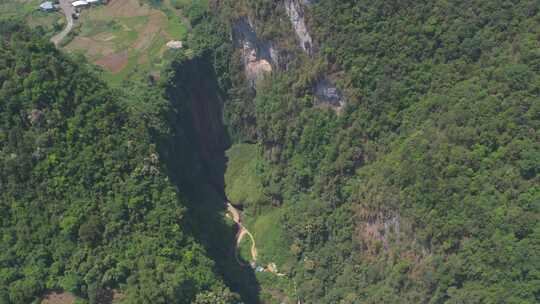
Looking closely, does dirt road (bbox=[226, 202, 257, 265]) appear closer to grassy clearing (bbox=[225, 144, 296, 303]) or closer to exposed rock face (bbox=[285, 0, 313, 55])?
grassy clearing (bbox=[225, 144, 296, 303])

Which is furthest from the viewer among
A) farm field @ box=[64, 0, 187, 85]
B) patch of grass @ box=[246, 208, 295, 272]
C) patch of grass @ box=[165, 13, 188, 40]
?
patch of grass @ box=[165, 13, 188, 40]

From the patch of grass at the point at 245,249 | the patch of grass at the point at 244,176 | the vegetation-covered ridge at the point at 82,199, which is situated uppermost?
the vegetation-covered ridge at the point at 82,199

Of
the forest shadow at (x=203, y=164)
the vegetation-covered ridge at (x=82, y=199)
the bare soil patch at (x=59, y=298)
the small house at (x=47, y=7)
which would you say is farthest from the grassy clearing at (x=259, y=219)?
the small house at (x=47, y=7)

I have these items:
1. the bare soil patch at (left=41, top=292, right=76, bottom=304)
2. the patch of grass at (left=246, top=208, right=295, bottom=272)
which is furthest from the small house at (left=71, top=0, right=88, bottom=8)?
the bare soil patch at (left=41, top=292, right=76, bottom=304)

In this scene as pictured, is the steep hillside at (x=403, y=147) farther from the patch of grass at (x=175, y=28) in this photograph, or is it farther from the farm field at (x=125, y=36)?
the farm field at (x=125, y=36)

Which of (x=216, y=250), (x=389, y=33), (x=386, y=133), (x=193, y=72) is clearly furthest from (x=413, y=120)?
(x=193, y=72)

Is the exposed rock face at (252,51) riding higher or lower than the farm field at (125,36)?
lower
